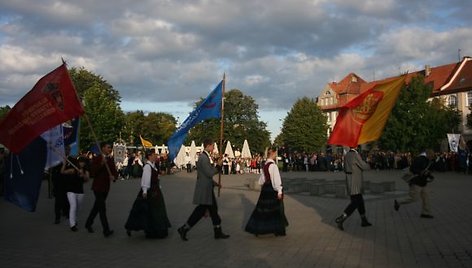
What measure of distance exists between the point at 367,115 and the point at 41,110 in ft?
22.7

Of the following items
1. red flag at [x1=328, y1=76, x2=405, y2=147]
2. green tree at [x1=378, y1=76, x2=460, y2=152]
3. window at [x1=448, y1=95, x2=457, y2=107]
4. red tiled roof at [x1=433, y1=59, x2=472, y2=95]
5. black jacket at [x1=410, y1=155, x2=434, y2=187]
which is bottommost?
black jacket at [x1=410, y1=155, x2=434, y2=187]

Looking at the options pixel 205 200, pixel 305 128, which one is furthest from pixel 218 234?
pixel 305 128

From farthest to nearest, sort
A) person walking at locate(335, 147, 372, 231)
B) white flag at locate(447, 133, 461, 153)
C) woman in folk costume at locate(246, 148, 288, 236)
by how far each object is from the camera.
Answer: white flag at locate(447, 133, 461, 153)
person walking at locate(335, 147, 372, 231)
woman in folk costume at locate(246, 148, 288, 236)

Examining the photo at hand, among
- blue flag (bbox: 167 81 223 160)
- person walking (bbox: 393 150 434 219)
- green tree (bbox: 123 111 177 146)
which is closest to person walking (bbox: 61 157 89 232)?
blue flag (bbox: 167 81 223 160)

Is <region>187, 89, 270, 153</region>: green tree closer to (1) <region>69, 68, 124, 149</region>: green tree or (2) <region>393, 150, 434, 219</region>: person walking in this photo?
(1) <region>69, 68, 124, 149</region>: green tree

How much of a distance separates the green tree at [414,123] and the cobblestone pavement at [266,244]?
1706 inches

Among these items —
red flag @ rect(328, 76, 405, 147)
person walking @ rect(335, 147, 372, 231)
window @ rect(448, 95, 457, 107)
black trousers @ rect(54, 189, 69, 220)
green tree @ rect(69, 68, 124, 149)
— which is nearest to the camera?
person walking @ rect(335, 147, 372, 231)

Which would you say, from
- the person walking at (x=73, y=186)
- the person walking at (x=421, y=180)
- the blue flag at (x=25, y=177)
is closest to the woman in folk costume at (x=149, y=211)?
the person walking at (x=73, y=186)

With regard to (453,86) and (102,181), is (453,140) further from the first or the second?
(453,86)

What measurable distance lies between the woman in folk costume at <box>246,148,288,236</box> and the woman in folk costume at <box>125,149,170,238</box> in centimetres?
175

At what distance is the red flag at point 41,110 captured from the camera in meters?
9.83

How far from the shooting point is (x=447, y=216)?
499 inches

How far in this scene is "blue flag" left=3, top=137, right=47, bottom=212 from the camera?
1051cm

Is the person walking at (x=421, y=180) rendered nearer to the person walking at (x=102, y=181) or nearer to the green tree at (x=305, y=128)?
the person walking at (x=102, y=181)
